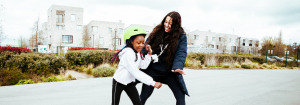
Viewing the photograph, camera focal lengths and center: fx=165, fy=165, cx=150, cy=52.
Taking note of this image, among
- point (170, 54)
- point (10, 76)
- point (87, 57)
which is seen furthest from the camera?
point (87, 57)

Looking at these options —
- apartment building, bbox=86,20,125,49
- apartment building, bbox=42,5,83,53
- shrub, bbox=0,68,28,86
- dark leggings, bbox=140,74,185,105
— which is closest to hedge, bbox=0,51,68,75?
shrub, bbox=0,68,28,86

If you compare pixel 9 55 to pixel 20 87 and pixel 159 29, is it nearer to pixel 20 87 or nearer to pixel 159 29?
pixel 20 87

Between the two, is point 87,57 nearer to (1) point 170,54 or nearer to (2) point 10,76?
(2) point 10,76

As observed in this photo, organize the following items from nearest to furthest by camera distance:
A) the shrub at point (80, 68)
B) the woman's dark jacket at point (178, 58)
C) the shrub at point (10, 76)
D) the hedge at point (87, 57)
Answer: the woman's dark jacket at point (178, 58), the shrub at point (10, 76), the shrub at point (80, 68), the hedge at point (87, 57)

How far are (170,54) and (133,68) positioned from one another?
0.57m

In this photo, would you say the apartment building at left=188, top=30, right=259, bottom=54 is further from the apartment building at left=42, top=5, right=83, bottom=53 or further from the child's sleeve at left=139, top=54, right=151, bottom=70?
the child's sleeve at left=139, top=54, right=151, bottom=70

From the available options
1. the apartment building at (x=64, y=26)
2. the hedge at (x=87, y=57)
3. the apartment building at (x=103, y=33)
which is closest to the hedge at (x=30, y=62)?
the hedge at (x=87, y=57)

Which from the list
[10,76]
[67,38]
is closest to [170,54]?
[10,76]

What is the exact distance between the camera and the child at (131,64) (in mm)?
1873

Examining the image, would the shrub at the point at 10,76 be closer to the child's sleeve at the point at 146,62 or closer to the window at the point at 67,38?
the child's sleeve at the point at 146,62

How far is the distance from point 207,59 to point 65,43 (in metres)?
29.5

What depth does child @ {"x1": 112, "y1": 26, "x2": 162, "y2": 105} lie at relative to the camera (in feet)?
6.15

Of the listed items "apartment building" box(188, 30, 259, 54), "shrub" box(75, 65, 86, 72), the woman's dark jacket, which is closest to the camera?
the woman's dark jacket

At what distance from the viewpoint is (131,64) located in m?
1.88
